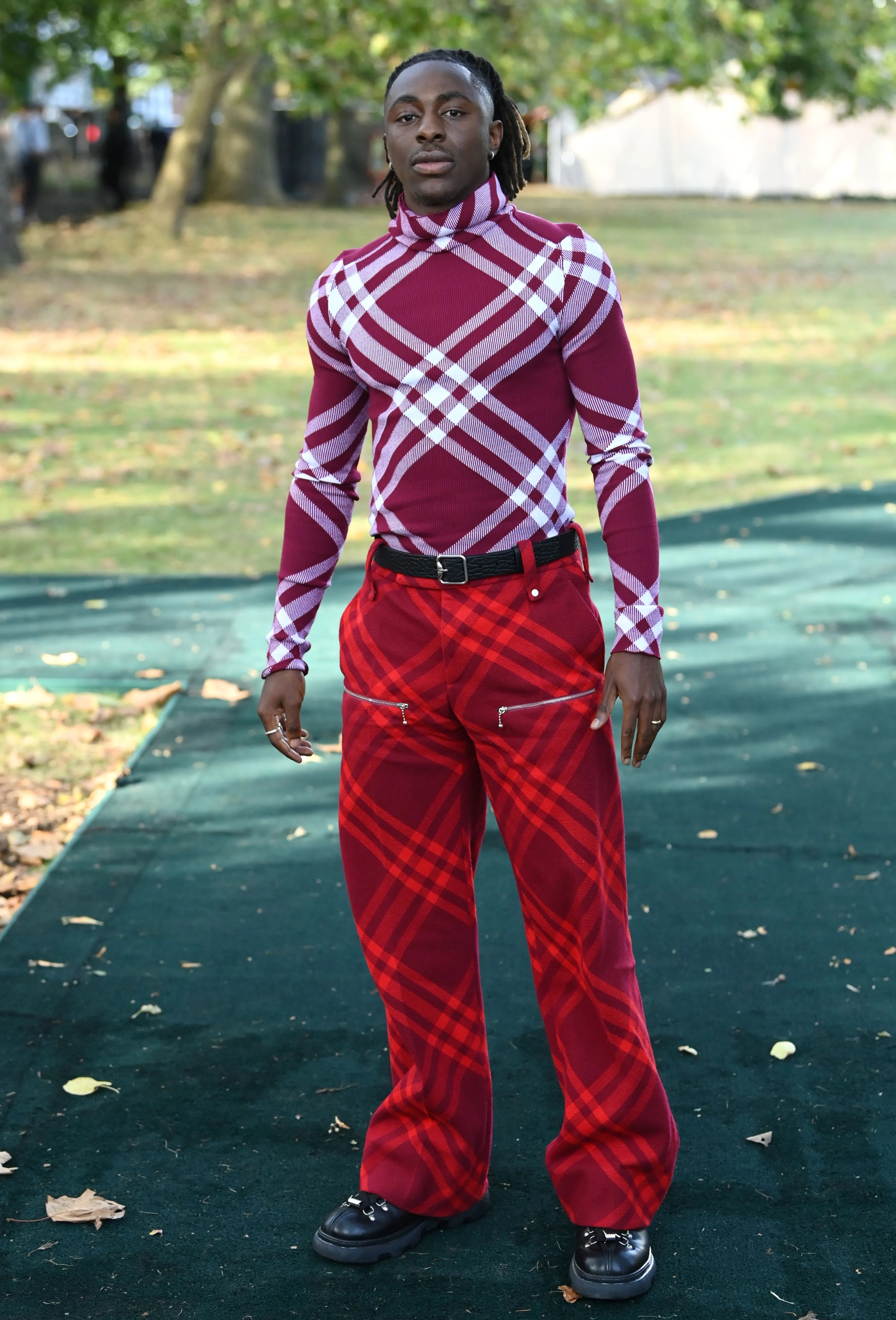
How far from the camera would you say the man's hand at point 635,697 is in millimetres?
2672

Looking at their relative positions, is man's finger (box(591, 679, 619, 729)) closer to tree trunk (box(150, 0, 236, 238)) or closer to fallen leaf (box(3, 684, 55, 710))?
fallen leaf (box(3, 684, 55, 710))

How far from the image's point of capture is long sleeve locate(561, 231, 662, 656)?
2596 mm

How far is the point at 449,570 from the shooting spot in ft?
8.80

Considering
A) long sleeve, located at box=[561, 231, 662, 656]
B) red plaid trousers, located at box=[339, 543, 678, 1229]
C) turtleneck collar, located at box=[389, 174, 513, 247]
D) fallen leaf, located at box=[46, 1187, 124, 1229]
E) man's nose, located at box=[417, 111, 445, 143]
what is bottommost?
fallen leaf, located at box=[46, 1187, 124, 1229]

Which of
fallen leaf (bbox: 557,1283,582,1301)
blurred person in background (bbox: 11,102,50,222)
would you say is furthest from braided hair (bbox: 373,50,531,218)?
blurred person in background (bbox: 11,102,50,222)

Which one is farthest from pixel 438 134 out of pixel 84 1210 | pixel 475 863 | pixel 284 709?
pixel 84 1210

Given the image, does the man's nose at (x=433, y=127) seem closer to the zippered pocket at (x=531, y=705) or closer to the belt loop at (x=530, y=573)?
the belt loop at (x=530, y=573)

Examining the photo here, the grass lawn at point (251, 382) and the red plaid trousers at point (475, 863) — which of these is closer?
the red plaid trousers at point (475, 863)

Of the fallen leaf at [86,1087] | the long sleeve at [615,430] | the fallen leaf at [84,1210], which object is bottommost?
the fallen leaf at [86,1087]

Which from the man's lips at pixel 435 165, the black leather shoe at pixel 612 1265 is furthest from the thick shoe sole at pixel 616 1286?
the man's lips at pixel 435 165

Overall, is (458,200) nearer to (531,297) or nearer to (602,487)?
(531,297)

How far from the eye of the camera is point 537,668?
2.67 metres

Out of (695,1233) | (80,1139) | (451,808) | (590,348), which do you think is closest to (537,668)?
(451,808)

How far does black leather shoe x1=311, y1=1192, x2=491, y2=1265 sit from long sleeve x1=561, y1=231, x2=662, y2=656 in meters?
1.16
